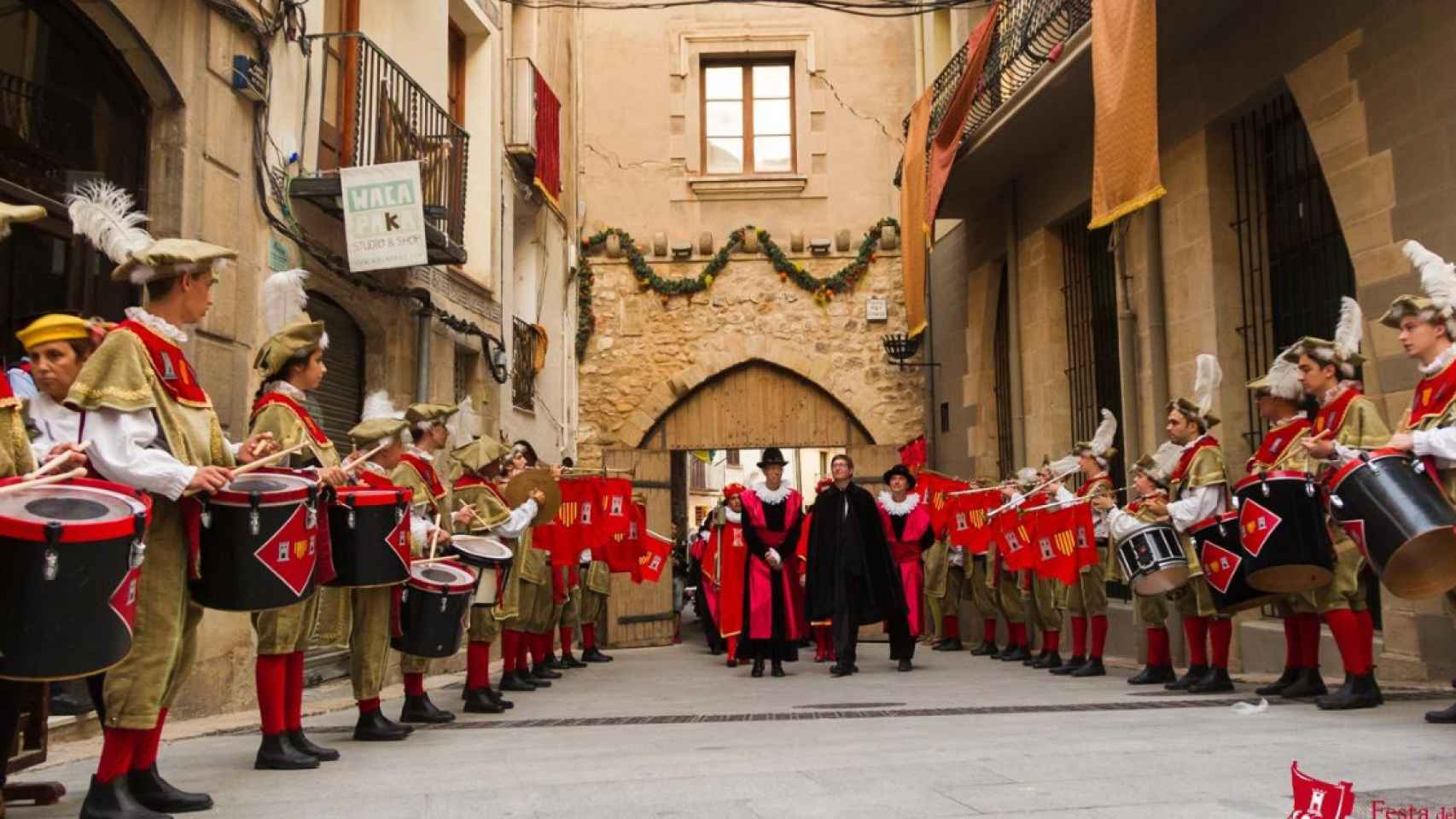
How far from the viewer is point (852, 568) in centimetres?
1117

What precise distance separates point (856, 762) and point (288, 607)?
2.37 meters

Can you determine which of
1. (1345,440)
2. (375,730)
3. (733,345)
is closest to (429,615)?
(375,730)

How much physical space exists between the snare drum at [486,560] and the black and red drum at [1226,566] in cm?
401

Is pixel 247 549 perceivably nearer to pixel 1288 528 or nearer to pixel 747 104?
pixel 1288 528

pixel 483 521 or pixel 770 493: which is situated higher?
pixel 770 493

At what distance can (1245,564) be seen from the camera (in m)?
6.86

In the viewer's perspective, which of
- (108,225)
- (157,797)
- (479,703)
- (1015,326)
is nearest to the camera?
(157,797)

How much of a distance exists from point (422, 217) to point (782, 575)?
14.2 feet

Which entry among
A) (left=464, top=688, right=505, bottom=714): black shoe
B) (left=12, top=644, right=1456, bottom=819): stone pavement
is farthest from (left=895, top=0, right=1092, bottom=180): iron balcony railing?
(left=464, top=688, right=505, bottom=714): black shoe

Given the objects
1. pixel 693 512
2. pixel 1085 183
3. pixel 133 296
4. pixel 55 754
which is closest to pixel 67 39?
pixel 133 296

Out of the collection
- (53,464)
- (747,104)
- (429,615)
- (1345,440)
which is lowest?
(429,615)

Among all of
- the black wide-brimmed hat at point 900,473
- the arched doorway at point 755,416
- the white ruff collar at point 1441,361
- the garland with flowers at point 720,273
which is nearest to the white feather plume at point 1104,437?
the black wide-brimmed hat at point 900,473

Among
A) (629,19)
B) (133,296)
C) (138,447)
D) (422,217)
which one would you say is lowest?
(138,447)

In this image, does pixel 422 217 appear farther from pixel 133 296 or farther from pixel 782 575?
pixel 782 575
